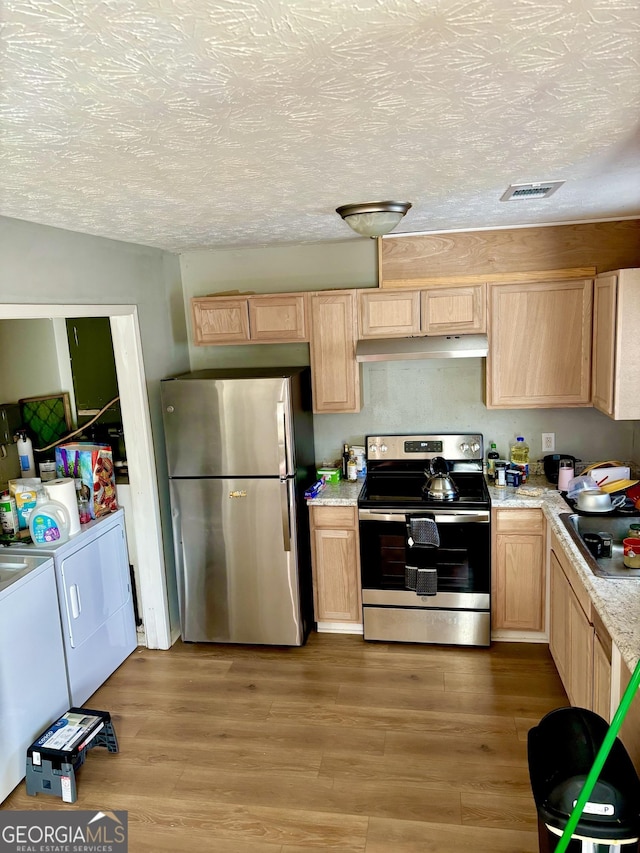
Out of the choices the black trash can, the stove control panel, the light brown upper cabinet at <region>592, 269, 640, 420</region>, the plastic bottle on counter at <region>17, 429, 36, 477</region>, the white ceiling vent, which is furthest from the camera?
the stove control panel

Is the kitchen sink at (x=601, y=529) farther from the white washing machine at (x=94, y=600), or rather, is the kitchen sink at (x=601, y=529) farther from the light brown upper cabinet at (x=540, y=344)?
the white washing machine at (x=94, y=600)

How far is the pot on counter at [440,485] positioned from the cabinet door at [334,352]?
59 cm

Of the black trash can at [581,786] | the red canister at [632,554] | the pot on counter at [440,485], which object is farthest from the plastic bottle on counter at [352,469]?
the black trash can at [581,786]

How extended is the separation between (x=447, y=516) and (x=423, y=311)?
1157 mm

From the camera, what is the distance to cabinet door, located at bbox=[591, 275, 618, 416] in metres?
2.99

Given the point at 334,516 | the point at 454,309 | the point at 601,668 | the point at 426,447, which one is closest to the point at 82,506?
the point at 334,516

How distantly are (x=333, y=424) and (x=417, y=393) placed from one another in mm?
581

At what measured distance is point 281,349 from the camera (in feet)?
13.4

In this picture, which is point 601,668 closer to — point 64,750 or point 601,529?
point 601,529

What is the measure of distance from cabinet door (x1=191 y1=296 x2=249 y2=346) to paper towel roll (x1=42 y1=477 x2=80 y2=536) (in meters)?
1.15

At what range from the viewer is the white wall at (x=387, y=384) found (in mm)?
3818

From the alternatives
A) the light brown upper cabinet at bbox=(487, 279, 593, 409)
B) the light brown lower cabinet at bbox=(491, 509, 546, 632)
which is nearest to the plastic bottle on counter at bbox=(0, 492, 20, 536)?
the light brown lower cabinet at bbox=(491, 509, 546, 632)

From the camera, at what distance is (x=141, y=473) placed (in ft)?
11.9

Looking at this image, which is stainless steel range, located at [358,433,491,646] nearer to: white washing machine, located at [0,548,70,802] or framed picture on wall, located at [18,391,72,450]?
white washing machine, located at [0,548,70,802]
